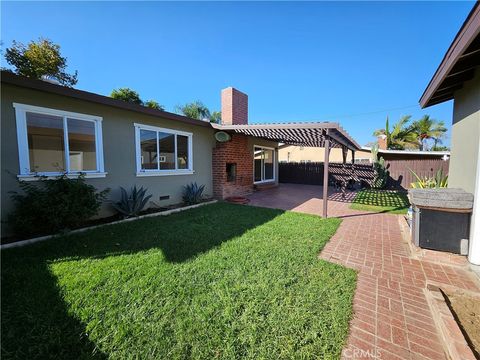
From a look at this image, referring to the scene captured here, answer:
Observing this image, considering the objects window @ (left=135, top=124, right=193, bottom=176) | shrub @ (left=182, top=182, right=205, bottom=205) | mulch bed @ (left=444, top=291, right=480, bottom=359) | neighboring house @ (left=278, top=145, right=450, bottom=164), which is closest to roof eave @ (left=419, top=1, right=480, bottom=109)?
mulch bed @ (left=444, top=291, right=480, bottom=359)

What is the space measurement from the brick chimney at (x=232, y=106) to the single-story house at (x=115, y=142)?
4 centimetres

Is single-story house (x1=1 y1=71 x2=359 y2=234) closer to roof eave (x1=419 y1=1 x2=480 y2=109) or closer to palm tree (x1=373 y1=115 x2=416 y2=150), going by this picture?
roof eave (x1=419 y1=1 x2=480 y2=109)

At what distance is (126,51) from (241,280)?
11150mm

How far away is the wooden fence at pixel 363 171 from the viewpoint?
12.1 metres

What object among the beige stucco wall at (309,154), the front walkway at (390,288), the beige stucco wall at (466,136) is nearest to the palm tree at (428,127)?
the beige stucco wall at (309,154)

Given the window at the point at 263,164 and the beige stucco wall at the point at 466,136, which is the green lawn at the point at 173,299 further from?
the window at the point at 263,164

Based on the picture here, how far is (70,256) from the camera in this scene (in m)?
3.32

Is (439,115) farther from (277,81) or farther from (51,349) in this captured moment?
(51,349)

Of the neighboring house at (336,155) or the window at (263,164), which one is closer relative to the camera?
the window at (263,164)

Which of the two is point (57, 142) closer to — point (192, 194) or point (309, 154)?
point (192, 194)

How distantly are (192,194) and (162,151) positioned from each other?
5.94ft

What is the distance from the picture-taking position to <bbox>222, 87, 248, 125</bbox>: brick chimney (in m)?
8.87

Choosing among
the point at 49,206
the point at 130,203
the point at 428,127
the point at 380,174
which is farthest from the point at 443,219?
the point at 428,127

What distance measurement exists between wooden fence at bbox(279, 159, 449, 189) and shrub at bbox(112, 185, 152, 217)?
1134 centimetres
